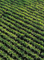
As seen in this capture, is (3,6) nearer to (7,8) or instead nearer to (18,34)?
(7,8)

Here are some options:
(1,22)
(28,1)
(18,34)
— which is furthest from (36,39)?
(28,1)

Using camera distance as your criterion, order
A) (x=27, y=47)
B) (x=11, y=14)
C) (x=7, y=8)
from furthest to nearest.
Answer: (x=7, y=8), (x=11, y=14), (x=27, y=47)

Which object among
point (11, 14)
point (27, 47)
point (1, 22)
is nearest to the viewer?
point (27, 47)

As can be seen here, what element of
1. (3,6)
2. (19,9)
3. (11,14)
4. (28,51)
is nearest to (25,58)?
(28,51)

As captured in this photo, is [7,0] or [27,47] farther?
[7,0]

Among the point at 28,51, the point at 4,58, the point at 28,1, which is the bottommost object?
the point at 4,58

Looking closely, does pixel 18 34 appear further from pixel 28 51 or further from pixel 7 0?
pixel 7 0

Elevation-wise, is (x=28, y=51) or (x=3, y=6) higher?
(x=3, y=6)
